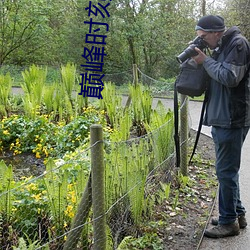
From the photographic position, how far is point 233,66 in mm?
2604

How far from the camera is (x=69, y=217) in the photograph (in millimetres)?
2641

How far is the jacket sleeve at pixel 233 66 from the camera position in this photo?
259 cm

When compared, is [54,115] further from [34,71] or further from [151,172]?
[151,172]

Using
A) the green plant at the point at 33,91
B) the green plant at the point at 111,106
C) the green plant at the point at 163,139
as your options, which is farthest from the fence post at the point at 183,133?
the green plant at the point at 33,91

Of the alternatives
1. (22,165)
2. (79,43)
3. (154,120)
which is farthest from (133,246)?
(79,43)

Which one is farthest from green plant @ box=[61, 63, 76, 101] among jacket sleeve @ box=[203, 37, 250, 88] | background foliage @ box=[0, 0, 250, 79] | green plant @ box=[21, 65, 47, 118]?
background foliage @ box=[0, 0, 250, 79]

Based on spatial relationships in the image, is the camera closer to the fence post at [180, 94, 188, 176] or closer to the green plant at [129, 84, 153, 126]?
the fence post at [180, 94, 188, 176]

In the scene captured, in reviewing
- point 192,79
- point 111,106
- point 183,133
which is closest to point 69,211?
point 192,79

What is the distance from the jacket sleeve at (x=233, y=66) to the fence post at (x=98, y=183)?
1.01 m

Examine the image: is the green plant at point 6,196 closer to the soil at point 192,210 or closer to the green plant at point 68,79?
the soil at point 192,210

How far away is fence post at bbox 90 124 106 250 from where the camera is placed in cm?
217

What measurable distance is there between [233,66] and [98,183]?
125 cm

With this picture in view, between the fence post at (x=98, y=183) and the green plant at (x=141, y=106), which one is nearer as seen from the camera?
the fence post at (x=98, y=183)

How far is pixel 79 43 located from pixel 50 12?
168 centimetres
